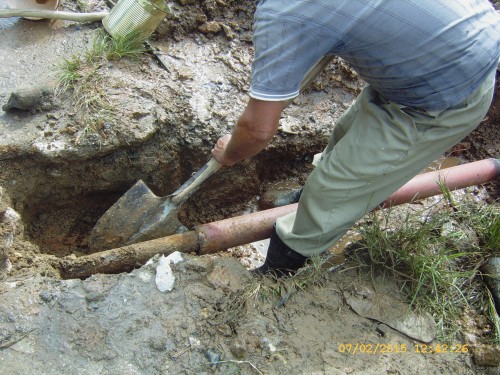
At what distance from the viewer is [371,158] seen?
7.18ft

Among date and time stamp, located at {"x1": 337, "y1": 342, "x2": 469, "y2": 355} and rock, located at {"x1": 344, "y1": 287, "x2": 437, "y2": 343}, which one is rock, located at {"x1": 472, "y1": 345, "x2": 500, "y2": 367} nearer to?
date and time stamp, located at {"x1": 337, "y1": 342, "x2": 469, "y2": 355}

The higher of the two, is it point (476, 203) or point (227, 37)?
point (227, 37)

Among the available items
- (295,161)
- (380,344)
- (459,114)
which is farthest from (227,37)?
(380,344)

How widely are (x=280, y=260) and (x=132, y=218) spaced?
2.87 ft

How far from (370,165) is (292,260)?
715mm

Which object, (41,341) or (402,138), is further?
(402,138)

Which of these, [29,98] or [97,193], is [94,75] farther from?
[97,193]

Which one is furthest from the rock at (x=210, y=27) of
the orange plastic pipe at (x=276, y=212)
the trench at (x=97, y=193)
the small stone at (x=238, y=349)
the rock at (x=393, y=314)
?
the small stone at (x=238, y=349)

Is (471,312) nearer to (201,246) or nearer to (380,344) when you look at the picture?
(380,344)

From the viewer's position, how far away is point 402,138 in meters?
2.14

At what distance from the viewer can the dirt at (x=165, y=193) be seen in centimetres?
195

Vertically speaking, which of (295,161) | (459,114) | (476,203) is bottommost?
(295,161)

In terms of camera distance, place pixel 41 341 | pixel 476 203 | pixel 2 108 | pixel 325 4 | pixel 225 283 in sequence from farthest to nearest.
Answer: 1. pixel 476 203
2. pixel 2 108
3. pixel 225 283
4. pixel 41 341
5. pixel 325 4

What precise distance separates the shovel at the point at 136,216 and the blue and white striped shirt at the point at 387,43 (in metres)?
1.04
